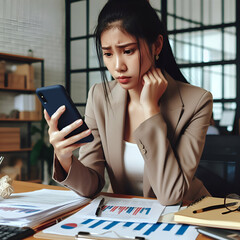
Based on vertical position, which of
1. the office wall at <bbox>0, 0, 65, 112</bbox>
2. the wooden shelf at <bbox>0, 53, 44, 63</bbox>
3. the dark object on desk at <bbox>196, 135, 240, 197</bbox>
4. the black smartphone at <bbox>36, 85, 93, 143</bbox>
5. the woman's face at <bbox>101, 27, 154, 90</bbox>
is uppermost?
Answer: the office wall at <bbox>0, 0, 65, 112</bbox>

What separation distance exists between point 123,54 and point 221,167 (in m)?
0.78

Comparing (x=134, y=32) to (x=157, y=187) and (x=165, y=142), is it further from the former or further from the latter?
(x=157, y=187)

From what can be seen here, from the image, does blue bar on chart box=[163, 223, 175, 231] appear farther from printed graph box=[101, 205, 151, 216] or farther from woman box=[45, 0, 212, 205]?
woman box=[45, 0, 212, 205]

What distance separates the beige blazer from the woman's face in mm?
168

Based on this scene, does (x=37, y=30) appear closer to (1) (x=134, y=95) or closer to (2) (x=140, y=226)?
(1) (x=134, y=95)

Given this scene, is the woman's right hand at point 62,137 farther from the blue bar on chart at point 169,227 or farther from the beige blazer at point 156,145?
the blue bar on chart at point 169,227

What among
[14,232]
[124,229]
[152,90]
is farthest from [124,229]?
[152,90]

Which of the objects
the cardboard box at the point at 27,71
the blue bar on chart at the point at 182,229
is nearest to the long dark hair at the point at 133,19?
the blue bar on chart at the point at 182,229

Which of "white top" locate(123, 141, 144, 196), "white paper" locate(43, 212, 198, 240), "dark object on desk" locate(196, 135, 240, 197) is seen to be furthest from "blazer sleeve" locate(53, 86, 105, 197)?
"dark object on desk" locate(196, 135, 240, 197)

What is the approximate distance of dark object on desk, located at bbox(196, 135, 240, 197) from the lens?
1554 millimetres

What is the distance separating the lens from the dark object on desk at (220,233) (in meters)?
0.67

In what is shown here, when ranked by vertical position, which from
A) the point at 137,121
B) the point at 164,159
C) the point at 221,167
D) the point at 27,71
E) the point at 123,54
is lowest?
the point at 221,167

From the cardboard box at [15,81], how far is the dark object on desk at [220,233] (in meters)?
4.48

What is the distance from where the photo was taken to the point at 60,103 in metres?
0.99
